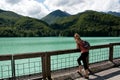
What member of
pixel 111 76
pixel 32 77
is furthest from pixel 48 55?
pixel 111 76

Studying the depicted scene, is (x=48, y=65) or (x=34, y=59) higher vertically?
(x=48, y=65)

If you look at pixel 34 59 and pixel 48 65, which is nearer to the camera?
pixel 48 65

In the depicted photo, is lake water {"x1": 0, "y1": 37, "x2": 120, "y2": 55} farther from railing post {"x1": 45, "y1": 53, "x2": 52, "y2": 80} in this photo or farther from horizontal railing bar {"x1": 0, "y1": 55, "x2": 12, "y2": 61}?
horizontal railing bar {"x1": 0, "y1": 55, "x2": 12, "y2": 61}

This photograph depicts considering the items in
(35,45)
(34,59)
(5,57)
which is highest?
(5,57)

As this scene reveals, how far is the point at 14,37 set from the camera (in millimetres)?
188125

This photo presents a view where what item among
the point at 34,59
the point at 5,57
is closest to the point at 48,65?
the point at 5,57

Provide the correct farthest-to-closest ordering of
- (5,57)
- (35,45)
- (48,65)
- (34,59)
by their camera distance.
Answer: (35,45), (34,59), (48,65), (5,57)

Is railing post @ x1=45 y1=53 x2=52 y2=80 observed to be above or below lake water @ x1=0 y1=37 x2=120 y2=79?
above

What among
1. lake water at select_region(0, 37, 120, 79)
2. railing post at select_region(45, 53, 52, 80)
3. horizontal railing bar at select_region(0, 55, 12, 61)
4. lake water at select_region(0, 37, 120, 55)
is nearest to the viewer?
horizontal railing bar at select_region(0, 55, 12, 61)

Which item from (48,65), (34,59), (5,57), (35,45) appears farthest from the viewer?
(35,45)

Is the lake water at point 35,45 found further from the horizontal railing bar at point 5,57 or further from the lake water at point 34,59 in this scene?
the horizontal railing bar at point 5,57

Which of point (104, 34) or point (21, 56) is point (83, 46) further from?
point (104, 34)

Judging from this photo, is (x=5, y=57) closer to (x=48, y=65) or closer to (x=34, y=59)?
(x=48, y=65)

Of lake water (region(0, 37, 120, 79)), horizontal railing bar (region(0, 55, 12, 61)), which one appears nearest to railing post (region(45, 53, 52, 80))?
lake water (region(0, 37, 120, 79))
